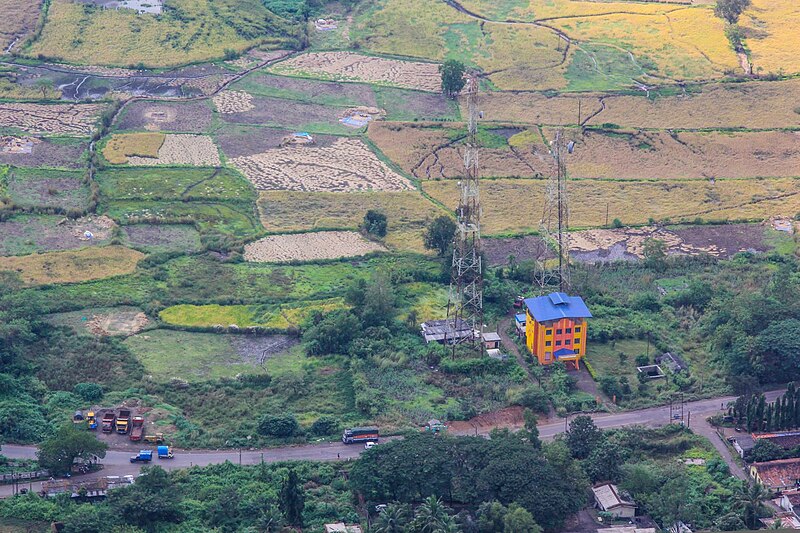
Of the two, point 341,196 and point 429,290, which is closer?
point 429,290

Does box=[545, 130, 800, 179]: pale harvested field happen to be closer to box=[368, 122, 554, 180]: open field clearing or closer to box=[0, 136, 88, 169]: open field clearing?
box=[368, 122, 554, 180]: open field clearing

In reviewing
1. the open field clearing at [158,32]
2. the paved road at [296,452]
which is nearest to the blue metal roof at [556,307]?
the paved road at [296,452]

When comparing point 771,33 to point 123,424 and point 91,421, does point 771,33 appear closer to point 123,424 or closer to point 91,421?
point 123,424

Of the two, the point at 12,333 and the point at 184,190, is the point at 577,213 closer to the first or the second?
the point at 184,190

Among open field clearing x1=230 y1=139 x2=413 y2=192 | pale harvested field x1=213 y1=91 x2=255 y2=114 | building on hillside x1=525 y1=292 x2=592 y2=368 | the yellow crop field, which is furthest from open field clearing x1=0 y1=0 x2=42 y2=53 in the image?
building on hillside x1=525 y1=292 x2=592 y2=368

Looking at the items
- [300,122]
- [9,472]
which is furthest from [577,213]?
[9,472]

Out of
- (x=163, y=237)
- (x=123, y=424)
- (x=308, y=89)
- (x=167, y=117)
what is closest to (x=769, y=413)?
(x=123, y=424)
